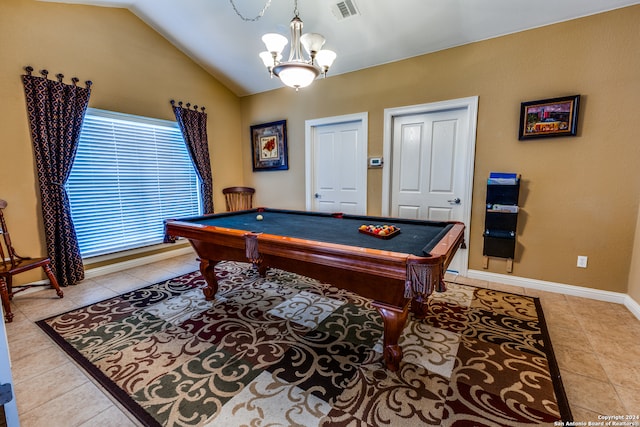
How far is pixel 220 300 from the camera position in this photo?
2734mm

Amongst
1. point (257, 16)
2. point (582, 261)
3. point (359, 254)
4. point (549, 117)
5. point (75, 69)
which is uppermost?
point (257, 16)

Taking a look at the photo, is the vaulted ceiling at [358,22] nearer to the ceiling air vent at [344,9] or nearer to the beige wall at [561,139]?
the ceiling air vent at [344,9]

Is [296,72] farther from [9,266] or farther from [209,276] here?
[9,266]

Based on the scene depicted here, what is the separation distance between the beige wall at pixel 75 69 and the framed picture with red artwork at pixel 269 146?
0.95m

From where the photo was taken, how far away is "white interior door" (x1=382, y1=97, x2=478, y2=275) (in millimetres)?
3234

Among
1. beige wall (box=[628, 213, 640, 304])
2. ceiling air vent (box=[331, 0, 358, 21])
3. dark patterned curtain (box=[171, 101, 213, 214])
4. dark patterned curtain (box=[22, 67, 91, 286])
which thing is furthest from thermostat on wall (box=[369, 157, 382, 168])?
dark patterned curtain (box=[22, 67, 91, 286])

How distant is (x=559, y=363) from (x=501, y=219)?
1532 mm

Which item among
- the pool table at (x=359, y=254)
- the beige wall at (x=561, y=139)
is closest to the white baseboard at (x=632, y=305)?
the beige wall at (x=561, y=139)

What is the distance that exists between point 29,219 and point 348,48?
4.07 meters

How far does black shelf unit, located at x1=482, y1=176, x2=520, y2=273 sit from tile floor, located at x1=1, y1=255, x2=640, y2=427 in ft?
1.49

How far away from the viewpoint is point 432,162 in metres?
3.45

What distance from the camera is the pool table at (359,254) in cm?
146

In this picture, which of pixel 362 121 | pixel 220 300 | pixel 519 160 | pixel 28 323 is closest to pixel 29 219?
pixel 28 323

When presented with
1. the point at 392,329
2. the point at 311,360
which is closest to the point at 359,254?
the point at 392,329
